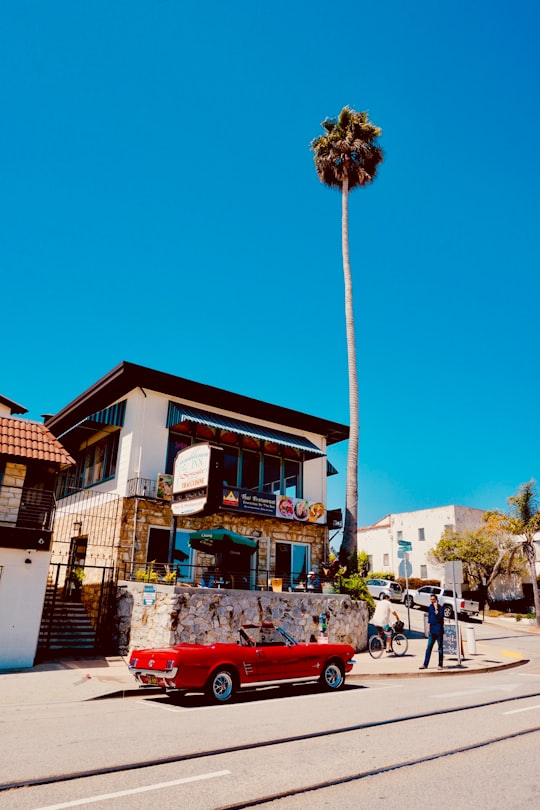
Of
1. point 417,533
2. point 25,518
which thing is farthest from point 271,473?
point 417,533

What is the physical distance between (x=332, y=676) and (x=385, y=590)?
23575 millimetres

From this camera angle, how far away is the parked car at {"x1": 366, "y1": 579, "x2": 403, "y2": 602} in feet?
111

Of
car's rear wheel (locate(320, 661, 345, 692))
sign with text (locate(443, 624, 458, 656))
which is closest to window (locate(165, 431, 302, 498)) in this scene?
sign with text (locate(443, 624, 458, 656))

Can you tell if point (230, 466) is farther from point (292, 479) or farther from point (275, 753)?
point (275, 753)

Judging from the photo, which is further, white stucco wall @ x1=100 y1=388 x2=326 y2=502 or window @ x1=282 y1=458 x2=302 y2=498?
window @ x1=282 y1=458 x2=302 y2=498

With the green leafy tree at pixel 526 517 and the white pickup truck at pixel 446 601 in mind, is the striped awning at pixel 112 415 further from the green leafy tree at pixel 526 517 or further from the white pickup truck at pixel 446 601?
the green leafy tree at pixel 526 517

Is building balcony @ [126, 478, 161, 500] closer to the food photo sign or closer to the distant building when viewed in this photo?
the food photo sign

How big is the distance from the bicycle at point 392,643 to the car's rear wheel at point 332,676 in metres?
5.98

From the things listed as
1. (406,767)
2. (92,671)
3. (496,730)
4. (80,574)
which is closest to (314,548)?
(80,574)

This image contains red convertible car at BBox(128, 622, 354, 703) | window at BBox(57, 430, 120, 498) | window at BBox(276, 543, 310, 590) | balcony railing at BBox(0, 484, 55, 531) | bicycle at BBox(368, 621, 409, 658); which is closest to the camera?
red convertible car at BBox(128, 622, 354, 703)

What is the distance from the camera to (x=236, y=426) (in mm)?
21703

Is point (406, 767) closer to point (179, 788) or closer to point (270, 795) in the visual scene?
point (270, 795)

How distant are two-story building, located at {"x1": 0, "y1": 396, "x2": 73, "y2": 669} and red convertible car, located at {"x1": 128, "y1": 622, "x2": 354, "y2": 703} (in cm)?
579

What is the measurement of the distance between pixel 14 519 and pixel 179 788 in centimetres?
1288
